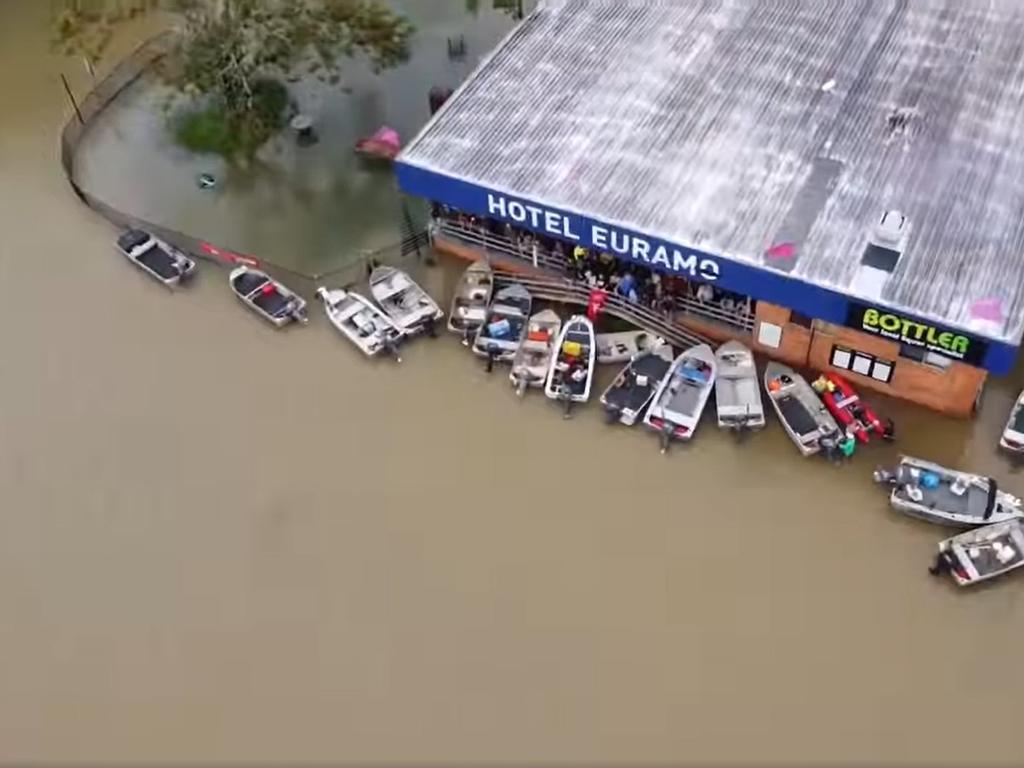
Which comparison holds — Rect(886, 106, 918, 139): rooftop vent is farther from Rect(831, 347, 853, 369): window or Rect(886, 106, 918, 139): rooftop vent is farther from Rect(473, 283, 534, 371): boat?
Rect(473, 283, 534, 371): boat

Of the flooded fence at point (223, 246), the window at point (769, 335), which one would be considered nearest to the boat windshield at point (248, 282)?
the flooded fence at point (223, 246)

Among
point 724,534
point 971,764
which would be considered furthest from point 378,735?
point 971,764

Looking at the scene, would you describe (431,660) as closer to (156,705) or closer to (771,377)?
(156,705)

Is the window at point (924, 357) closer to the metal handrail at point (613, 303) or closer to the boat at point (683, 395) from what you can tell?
the boat at point (683, 395)

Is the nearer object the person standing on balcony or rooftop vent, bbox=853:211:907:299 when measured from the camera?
rooftop vent, bbox=853:211:907:299

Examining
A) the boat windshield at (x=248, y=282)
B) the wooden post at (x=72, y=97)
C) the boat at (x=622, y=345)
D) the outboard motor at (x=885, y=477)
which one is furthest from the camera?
the wooden post at (x=72, y=97)

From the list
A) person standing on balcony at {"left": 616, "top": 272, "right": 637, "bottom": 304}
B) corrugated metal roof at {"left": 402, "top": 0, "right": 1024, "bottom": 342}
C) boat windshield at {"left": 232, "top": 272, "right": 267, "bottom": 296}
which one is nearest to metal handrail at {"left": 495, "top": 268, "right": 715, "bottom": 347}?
person standing on balcony at {"left": 616, "top": 272, "right": 637, "bottom": 304}
